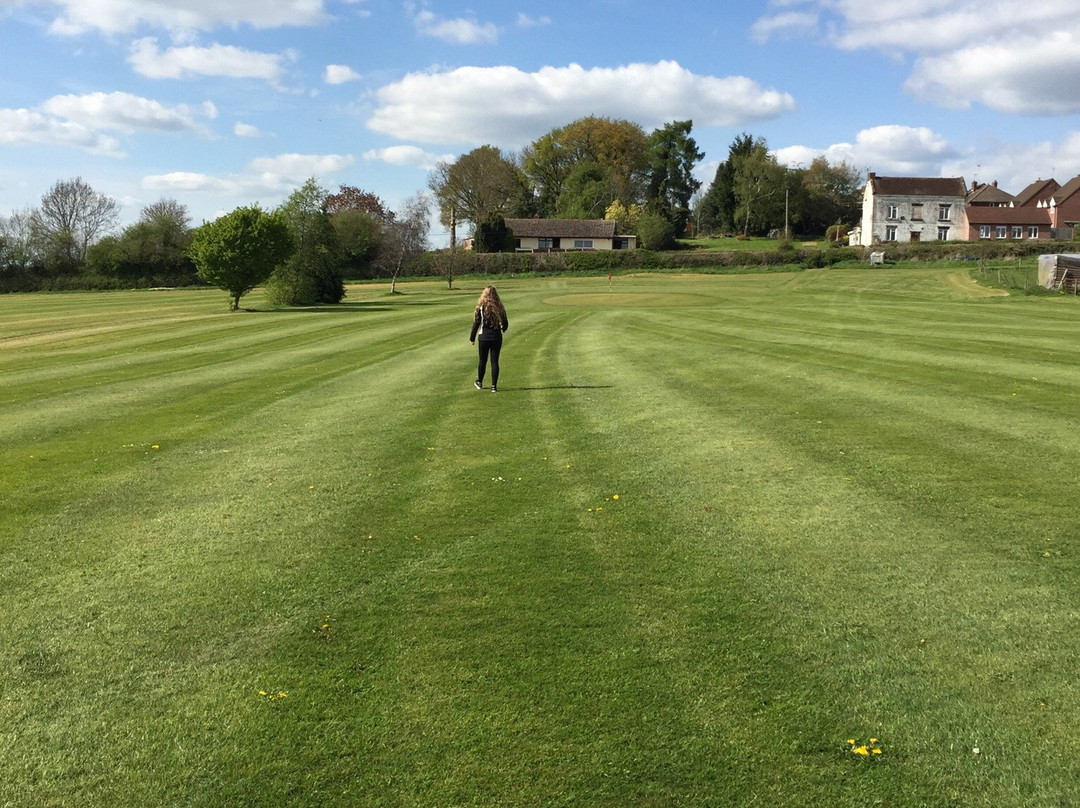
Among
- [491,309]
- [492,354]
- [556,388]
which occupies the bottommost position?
[556,388]

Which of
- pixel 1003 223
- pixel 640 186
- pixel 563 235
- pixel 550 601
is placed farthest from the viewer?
pixel 640 186

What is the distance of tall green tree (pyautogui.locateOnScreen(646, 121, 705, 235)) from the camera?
13888 centimetres

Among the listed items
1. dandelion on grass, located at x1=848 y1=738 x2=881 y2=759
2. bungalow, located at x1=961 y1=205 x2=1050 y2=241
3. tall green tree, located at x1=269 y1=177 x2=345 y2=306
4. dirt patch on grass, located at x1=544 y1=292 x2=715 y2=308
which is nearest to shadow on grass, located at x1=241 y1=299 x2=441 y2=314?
tall green tree, located at x1=269 y1=177 x2=345 y2=306

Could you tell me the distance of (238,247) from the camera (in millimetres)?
49375

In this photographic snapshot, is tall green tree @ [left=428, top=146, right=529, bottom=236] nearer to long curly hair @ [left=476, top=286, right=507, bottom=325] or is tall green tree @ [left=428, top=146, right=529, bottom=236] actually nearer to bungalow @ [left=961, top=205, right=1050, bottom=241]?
Result: bungalow @ [left=961, top=205, right=1050, bottom=241]

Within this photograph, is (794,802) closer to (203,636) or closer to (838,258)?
(203,636)

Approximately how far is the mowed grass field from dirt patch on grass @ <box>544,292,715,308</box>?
34572mm

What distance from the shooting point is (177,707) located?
16.7ft

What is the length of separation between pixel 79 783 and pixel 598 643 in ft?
10.6

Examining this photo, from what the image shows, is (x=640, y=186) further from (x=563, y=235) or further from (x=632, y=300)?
(x=632, y=300)

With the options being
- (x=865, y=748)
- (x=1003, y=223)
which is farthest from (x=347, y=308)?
(x=1003, y=223)

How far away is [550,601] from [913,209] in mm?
117601

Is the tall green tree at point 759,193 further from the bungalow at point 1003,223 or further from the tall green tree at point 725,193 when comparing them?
the bungalow at point 1003,223

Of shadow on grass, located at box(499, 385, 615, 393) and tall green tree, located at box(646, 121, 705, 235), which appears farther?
tall green tree, located at box(646, 121, 705, 235)
